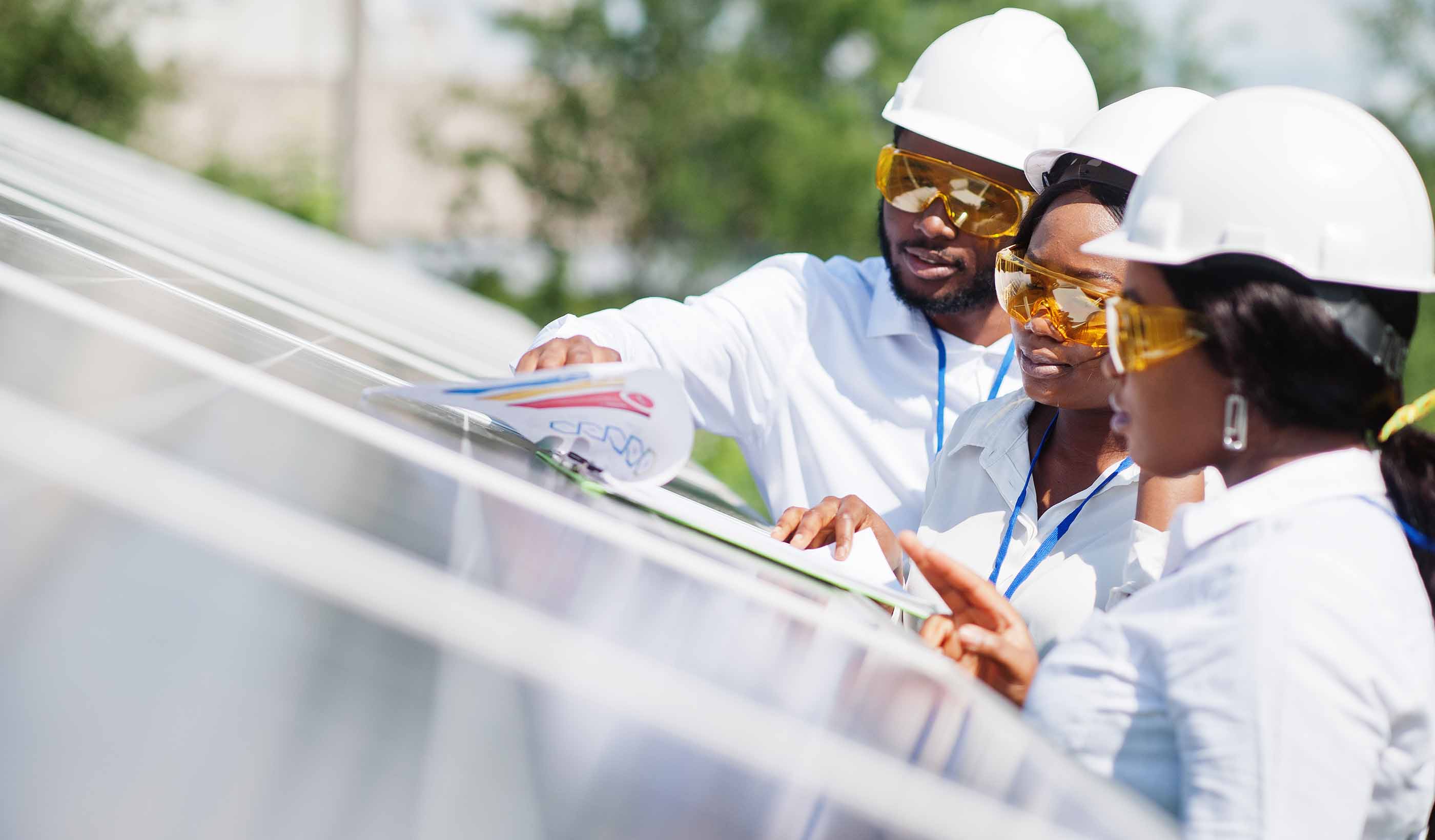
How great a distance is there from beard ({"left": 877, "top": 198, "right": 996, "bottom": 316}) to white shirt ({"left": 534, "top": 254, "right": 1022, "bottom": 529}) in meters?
0.03

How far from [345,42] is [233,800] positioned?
677 inches

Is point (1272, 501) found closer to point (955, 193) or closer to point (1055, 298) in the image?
point (1055, 298)

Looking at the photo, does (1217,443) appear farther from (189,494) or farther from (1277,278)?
(189,494)

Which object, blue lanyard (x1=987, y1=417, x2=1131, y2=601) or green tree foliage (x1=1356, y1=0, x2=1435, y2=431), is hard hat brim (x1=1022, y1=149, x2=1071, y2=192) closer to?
blue lanyard (x1=987, y1=417, x2=1131, y2=601)

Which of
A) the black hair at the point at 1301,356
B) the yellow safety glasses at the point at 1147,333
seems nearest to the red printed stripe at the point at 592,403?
the yellow safety glasses at the point at 1147,333

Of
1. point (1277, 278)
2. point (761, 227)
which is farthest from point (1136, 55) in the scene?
point (1277, 278)

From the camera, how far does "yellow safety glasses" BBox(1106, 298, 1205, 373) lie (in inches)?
65.5

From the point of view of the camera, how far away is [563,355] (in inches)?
103

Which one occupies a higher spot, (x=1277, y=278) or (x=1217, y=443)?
(x=1277, y=278)

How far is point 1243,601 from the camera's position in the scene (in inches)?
57.9

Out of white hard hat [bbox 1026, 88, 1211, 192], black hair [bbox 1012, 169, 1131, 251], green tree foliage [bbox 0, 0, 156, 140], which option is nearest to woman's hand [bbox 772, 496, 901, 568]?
black hair [bbox 1012, 169, 1131, 251]

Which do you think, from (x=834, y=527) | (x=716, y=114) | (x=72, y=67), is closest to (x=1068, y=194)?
(x=834, y=527)

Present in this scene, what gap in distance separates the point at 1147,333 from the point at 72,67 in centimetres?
2014

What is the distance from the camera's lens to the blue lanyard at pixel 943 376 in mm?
3434
